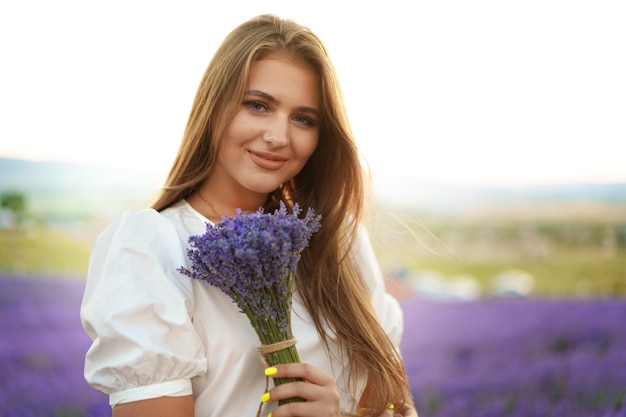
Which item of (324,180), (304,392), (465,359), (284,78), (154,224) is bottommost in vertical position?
(465,359)

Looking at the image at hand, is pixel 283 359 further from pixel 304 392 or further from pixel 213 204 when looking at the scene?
pixel 213 204

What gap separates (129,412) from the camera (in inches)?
59.6

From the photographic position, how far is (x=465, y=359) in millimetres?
3928

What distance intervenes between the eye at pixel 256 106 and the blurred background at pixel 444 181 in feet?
3.10

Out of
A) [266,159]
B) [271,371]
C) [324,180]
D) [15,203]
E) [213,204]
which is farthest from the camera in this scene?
[15,203]

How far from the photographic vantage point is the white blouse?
1.52 m

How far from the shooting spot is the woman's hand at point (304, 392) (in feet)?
4.93

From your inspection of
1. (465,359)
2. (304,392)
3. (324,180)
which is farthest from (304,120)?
(465,359)

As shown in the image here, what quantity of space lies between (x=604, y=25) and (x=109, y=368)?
145 inches

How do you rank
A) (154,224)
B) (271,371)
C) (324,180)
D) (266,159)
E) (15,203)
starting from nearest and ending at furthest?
(271,371), (154,224), (266,159), (324,180), (15,203)

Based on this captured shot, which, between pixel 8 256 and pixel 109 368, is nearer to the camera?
pixel 109 368

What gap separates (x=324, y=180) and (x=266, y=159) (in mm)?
314

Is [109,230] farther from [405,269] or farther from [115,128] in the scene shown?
[405,269]

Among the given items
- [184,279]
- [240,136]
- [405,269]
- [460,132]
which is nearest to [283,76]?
[240,136]
